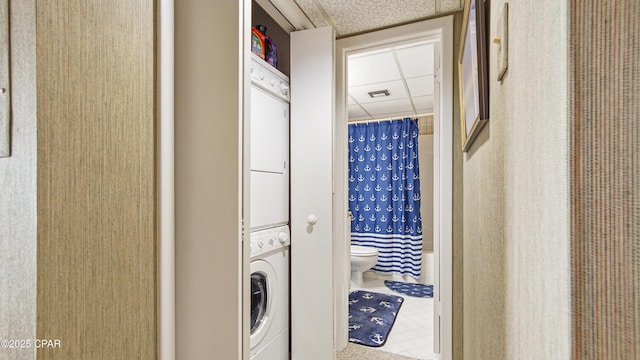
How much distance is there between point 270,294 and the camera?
1.92 meters

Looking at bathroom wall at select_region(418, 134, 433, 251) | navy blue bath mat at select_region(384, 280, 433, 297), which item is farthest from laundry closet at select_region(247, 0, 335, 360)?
bathroom wall at select_region(418, 134, 433, 251)

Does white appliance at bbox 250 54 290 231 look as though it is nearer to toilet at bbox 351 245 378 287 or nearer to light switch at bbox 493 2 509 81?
light switch at bbox 493 2 509 81

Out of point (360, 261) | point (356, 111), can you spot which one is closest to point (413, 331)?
point (360, 261)

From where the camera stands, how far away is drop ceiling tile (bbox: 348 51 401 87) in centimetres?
265

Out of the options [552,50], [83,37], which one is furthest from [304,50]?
[552,50]

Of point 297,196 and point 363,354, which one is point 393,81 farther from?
point 363,354

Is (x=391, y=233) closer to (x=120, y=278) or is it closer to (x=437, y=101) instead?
(x=437, y=101)

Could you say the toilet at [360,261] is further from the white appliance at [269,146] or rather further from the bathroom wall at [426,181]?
the white appliance at [269,146]

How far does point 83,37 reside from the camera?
747 mm

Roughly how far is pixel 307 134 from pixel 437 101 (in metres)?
0.98

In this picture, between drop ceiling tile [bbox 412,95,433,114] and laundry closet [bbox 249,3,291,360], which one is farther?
drop ceiling tile [bbox 412,95,433,114]

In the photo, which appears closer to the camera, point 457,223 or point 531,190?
point 531,190

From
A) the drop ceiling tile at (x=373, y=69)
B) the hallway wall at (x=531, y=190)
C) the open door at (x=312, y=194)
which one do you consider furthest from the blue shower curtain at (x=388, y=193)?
the hallway wall at (x=531, y=190)

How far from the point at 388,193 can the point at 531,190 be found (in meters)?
3.66
